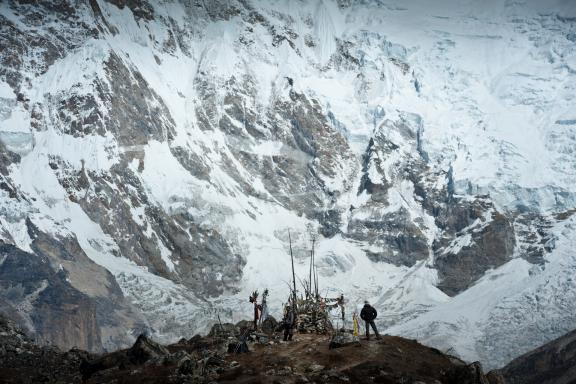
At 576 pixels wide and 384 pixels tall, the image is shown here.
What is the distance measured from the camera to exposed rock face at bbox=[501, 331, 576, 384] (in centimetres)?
17675

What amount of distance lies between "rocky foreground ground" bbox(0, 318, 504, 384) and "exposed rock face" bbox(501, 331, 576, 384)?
135 m

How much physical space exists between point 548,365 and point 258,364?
518ft

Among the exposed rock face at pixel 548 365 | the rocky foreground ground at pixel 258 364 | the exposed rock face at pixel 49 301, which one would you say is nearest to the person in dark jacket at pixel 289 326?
the rocky foreground ground at pixel 258 364

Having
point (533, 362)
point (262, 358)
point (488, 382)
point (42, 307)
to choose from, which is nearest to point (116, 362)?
point (262, 358)

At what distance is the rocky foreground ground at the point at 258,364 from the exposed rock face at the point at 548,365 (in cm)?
13471

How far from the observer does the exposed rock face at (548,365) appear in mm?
176750

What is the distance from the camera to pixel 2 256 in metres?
193

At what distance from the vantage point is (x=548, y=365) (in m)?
Result: 186

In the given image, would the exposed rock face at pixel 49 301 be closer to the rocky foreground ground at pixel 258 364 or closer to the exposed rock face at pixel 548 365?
the exposed rock face at pixel 548 365

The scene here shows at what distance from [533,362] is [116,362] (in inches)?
6280

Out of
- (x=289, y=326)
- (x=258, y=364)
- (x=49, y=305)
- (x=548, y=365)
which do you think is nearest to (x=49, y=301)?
(x=49, y=305)

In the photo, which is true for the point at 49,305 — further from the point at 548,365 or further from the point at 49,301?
the point at 548,365

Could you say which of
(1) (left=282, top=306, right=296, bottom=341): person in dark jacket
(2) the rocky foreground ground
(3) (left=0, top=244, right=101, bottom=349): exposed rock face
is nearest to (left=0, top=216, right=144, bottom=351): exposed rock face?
(3) (left=0, top=244, right=101, bottom=349): exposed rock face

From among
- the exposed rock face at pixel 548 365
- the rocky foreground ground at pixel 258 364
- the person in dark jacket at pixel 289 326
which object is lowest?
the rocky foreground ground at pixel 258 364
